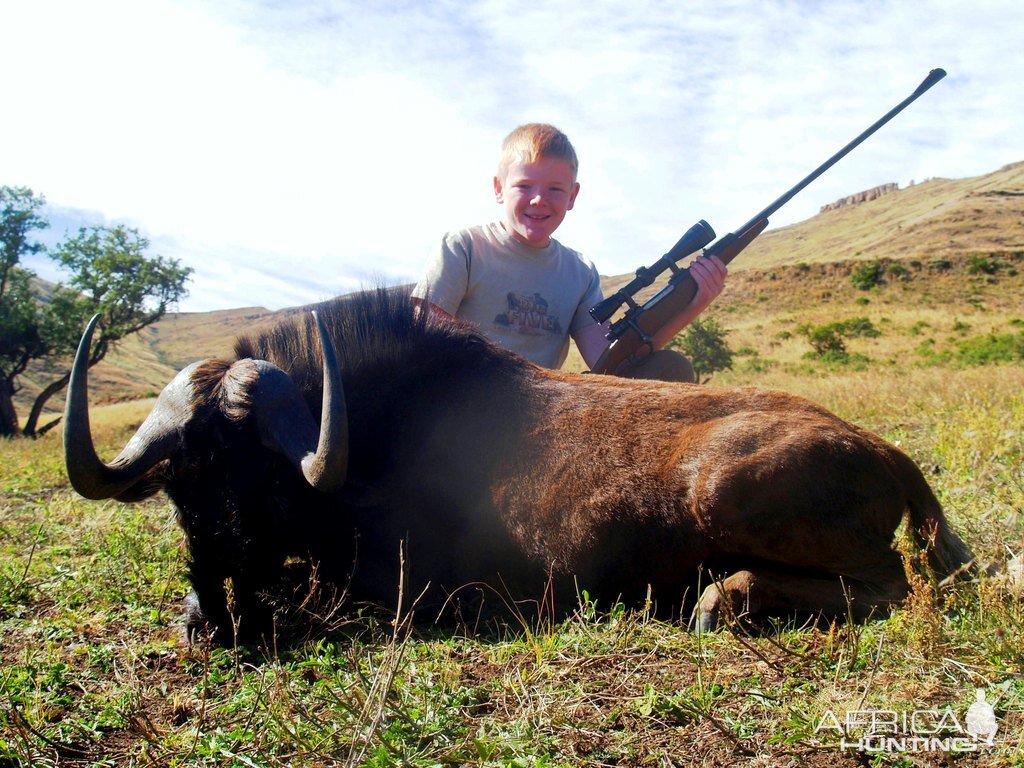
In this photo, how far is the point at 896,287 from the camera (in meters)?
50.7

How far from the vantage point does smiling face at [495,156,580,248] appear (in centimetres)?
505

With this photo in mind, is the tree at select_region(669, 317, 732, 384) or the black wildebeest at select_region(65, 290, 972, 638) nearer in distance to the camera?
the black wildebeest at select_region(65, 290, 972, 638)

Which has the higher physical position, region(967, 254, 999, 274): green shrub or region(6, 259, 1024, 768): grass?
region(967, 254, 999, 274): green shrub

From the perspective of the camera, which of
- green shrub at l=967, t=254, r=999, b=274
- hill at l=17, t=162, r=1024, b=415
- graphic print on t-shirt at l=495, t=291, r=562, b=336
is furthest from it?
green shrub at l=967, t=254, r=999, b=274

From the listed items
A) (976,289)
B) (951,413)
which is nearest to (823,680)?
(951,413)

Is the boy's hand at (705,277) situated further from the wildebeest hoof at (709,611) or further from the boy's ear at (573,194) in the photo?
the wildebeest hoof at (709,611)

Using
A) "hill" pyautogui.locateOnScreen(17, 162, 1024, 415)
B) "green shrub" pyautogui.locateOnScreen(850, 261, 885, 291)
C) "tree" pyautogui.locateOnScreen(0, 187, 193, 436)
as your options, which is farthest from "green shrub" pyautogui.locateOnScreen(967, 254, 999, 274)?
"tree" pyautogui.locateOnScreen(0, 187, 193, 436)

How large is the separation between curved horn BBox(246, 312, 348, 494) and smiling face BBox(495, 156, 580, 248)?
7.52 feet

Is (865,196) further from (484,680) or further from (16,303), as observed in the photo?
(484,680)

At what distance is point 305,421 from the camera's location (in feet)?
11.1

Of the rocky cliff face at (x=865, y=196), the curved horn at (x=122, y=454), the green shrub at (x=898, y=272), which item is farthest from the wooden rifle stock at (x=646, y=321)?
the rocky cliff face at (x=865, y=196)

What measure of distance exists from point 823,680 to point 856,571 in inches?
35.3

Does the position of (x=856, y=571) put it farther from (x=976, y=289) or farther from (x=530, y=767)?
(x=976, y=289)

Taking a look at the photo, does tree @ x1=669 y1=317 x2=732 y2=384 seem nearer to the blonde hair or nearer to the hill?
the hill
